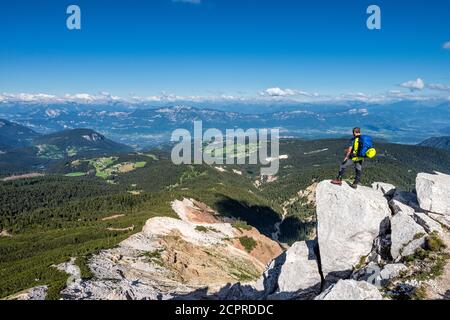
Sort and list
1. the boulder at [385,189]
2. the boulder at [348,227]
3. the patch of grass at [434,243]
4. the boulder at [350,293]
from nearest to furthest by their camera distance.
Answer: the boulder at [350,293]
the patch of grass at [434,243]
the boulder at [348,227]
the boulder at [385,189]

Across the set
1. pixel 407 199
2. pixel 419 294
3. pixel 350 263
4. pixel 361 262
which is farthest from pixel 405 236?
pixel 419 294

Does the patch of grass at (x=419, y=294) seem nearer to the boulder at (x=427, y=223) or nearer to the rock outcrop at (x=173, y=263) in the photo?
the boulder at (x=427, y=223)

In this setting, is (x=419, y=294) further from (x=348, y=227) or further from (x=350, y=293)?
(x=348, y=227)

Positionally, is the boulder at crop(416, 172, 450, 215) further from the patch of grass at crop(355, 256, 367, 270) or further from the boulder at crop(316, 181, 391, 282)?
the patch of grass at crop(355, 256, 367, 270)

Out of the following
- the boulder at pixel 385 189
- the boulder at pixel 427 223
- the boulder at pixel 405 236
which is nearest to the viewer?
the boulder at pixel 405 236

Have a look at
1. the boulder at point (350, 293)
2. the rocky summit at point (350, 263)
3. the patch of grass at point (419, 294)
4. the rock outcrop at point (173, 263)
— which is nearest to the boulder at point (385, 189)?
the rocky summit at point (350, 263)
